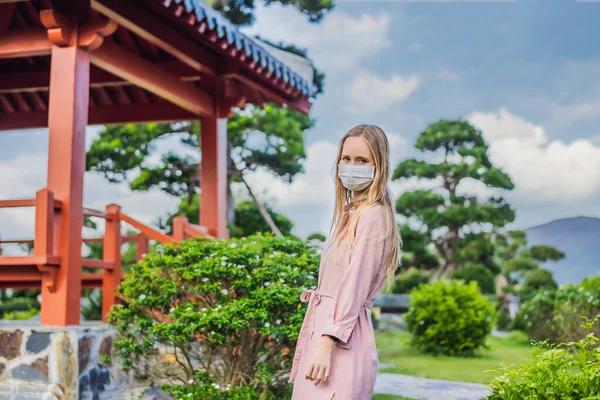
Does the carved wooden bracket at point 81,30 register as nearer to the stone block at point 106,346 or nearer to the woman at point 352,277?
the stone block at point 106,346

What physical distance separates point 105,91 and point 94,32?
2.94 meters

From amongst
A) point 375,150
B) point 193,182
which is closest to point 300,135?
point 193,182

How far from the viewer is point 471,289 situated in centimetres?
965

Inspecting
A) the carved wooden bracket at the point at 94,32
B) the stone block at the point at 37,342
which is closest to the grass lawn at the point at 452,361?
the stone block at the point at 37,342

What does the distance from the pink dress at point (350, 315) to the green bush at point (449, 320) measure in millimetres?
6902

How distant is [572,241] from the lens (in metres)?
21.2

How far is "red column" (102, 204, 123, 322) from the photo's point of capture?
20.3 feet

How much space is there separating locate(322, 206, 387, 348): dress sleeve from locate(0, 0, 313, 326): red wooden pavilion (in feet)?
10.3

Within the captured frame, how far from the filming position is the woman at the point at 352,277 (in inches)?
101

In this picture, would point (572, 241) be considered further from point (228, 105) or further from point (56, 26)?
point (56, 26)

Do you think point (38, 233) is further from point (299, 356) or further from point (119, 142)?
point (119, 142)

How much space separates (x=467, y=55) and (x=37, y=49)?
2368 centimetres

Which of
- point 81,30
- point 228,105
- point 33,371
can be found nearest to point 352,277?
point 33,371

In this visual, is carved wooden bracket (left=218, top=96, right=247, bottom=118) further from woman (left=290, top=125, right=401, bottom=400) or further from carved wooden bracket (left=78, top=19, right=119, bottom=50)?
woman (left=290, top=125, right=401, bottom=400)
